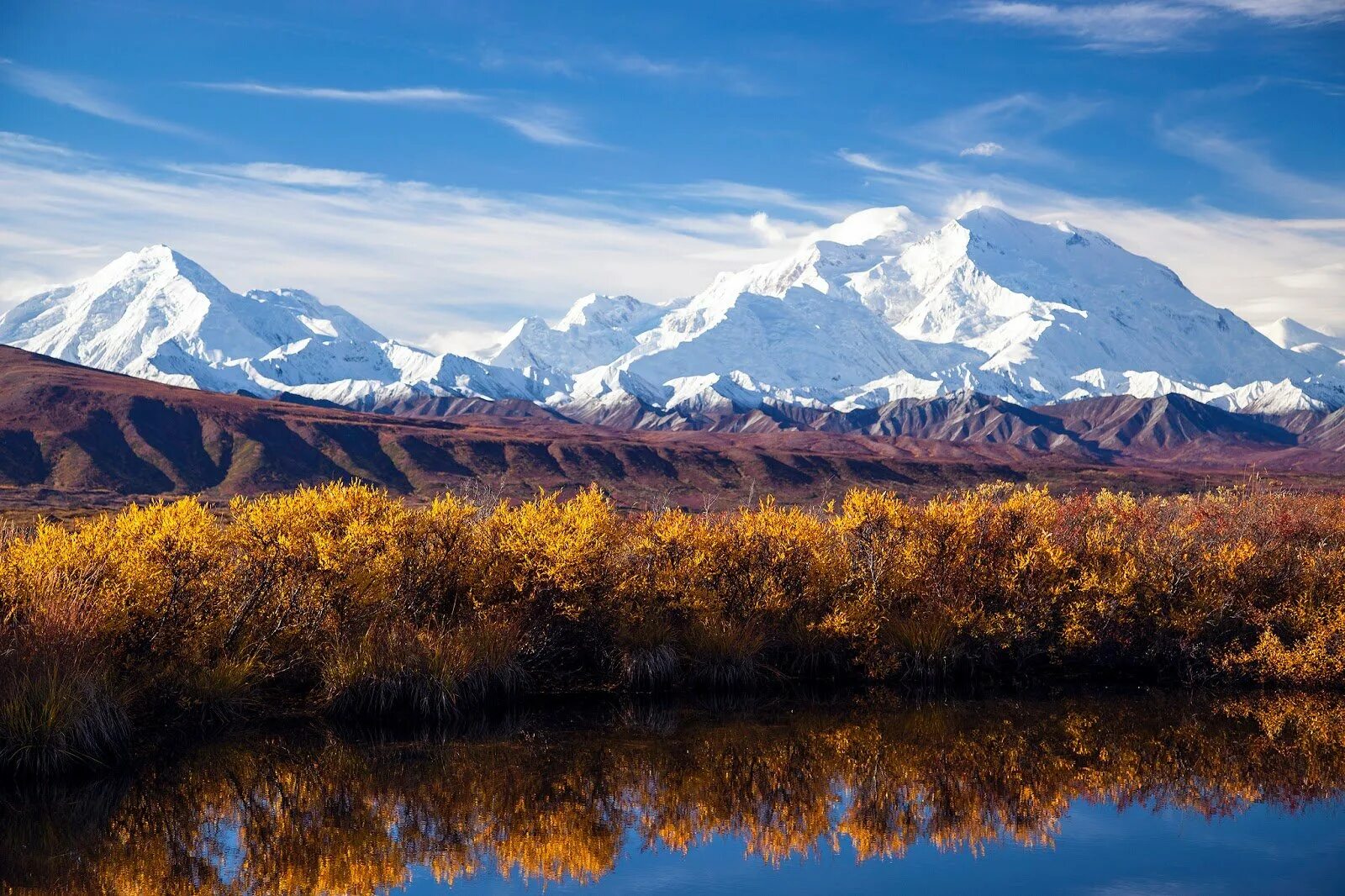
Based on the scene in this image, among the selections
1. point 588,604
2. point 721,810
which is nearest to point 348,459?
point 588,604

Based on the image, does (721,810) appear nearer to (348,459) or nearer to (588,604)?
(588,604)

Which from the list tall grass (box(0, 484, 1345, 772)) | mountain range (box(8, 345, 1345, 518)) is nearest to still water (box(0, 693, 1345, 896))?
tall grass (box(0, 484, 1345, 772))

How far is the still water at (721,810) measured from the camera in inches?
606

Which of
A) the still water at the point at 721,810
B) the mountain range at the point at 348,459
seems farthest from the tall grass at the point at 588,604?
the mountain range at the point at 348,459

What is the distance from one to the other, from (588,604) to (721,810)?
6.95 metres

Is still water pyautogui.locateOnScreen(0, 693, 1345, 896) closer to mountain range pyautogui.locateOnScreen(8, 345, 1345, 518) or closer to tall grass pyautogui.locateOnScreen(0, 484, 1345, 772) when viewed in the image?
tall grass pyautogui.locateOnScreen(0, 484, 1345, 772)

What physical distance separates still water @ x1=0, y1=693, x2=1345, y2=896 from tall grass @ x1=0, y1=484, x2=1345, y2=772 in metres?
1.27

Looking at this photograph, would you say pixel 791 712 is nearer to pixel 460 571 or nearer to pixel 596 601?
pixel 596 601

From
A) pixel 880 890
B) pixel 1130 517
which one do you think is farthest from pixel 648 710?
pixel 1130 517

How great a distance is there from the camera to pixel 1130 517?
32.8m

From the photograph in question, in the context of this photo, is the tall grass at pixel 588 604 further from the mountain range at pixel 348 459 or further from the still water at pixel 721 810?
the mountain range at pixel 348 459

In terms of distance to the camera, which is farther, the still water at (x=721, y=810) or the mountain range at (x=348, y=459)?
the mountain range at (x=348, y=459)

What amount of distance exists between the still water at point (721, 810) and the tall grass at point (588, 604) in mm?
1267

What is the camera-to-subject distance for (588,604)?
78.8 ft
